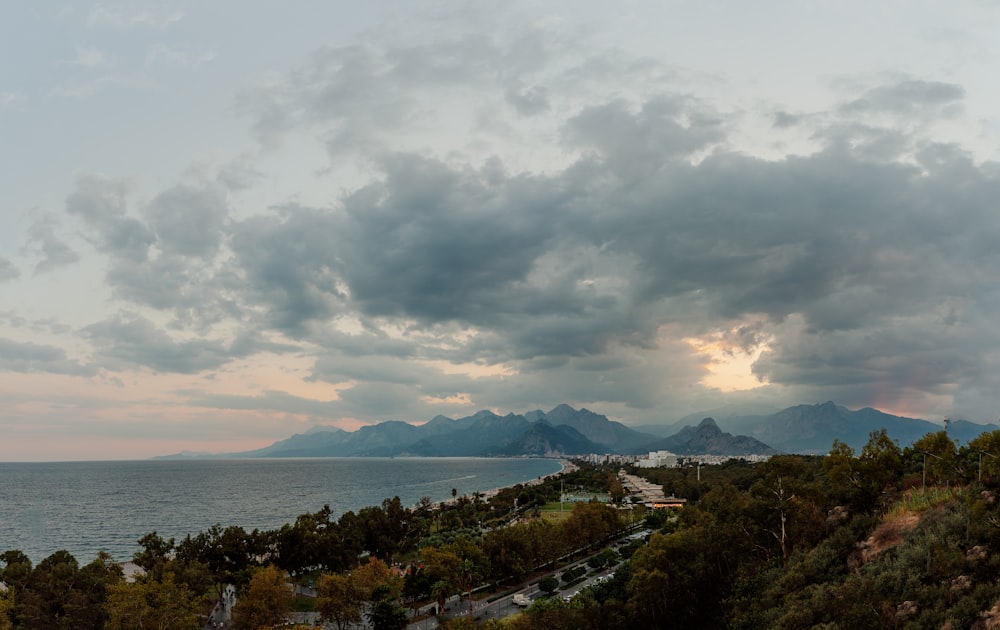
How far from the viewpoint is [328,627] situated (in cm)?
6412

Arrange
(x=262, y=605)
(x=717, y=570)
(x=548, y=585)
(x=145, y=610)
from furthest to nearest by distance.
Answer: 1. (x=548, y=585)
2. (x=262, y=605)
3. (x=717, y=570)
4. (x=145, y=610)

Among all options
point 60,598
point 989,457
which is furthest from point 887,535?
point 60,598

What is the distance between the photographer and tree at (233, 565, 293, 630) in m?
52.0

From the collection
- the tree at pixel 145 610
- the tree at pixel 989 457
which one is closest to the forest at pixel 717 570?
the tree at pixel 145 610

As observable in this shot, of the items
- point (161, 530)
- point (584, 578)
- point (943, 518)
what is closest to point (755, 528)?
point (943, 518)

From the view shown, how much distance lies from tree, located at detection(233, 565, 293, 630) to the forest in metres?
0.18

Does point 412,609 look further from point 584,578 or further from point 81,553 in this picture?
point 81,553

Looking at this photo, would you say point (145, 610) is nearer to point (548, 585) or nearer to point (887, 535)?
point (548, 585)

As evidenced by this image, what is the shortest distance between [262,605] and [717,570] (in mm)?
41551

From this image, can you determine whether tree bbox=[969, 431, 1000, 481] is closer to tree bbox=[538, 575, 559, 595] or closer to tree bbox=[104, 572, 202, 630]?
tree bbox=[538, 575, 559, 595]

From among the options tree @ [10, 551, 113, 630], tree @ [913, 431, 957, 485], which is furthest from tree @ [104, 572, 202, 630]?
tree @ [913, 431, 957, 485]

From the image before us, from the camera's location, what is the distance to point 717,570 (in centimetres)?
5181

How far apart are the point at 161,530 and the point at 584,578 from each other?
114633 mm

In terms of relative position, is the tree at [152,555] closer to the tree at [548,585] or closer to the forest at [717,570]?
the forest at [717,570]
